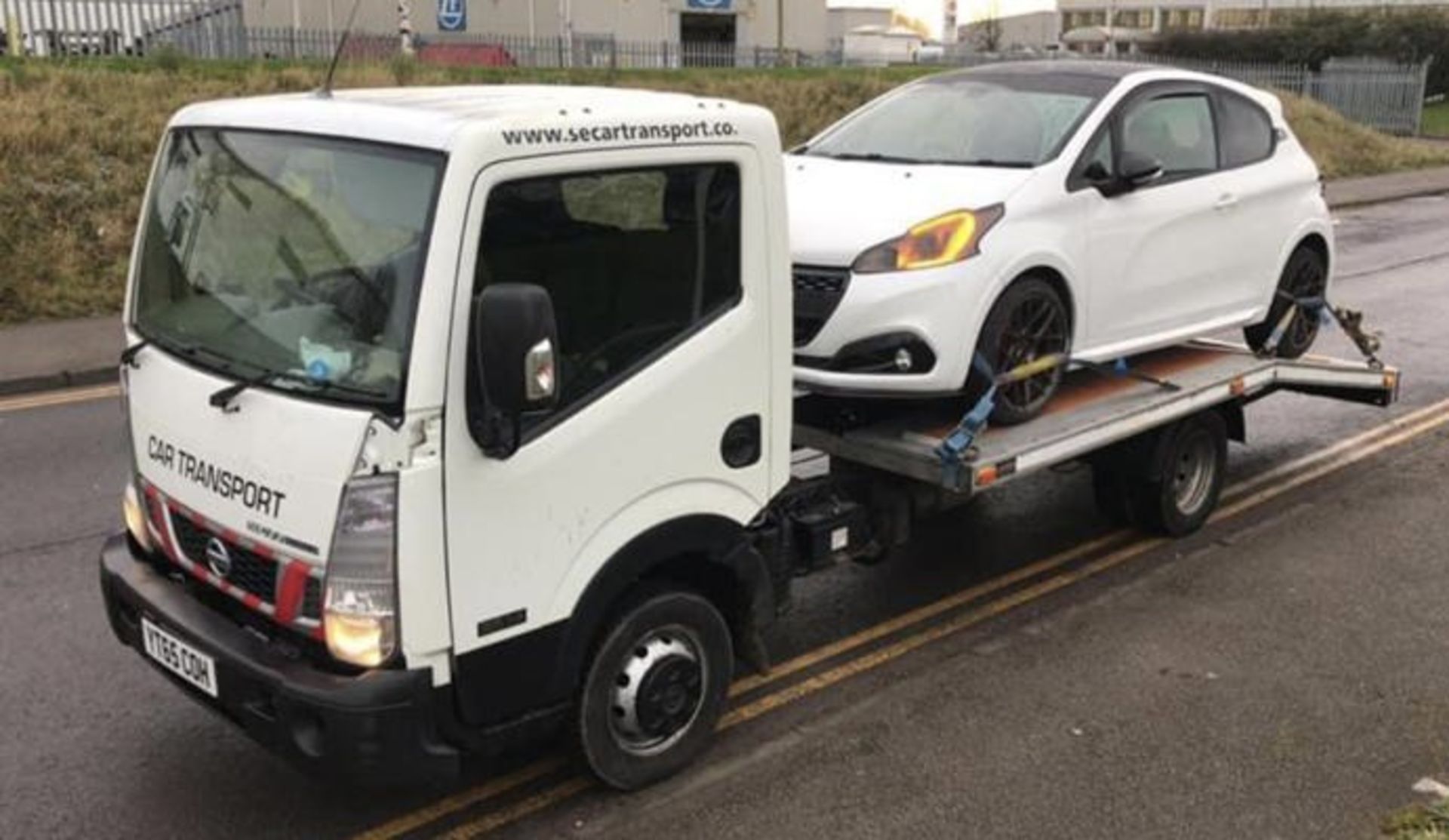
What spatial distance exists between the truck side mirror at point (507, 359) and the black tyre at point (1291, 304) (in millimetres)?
5067

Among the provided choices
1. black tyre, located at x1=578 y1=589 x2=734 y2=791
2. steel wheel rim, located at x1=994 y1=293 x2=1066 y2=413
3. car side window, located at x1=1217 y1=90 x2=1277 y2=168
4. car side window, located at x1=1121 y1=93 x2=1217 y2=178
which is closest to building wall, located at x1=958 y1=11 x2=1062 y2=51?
car side window, located at x1=1217 y1=90 x2=1277 y2=168

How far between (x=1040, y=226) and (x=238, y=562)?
3.44 m

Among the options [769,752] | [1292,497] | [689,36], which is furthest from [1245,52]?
[769,752]

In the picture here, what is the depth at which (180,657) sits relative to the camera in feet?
11.7

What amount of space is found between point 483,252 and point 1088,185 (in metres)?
3.30

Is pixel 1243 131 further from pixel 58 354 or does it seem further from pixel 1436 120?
pixel 1436 120

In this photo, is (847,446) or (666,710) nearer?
(666,710)

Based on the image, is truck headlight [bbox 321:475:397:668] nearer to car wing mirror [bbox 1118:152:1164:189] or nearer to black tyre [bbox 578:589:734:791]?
black tyre [bbox 578:589:734:791]

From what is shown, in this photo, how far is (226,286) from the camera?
3.64 meters

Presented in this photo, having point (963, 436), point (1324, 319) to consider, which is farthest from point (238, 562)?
point (1324, 319)

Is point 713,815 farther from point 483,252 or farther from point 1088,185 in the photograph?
point 1088,185

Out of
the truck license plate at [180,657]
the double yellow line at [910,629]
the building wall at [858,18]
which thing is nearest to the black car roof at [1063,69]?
the double yellow line at [910,629]

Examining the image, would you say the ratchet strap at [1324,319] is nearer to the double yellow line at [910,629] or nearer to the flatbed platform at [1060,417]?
the flatbed platform at [1060,417]

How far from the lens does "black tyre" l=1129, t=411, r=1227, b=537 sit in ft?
20.0
